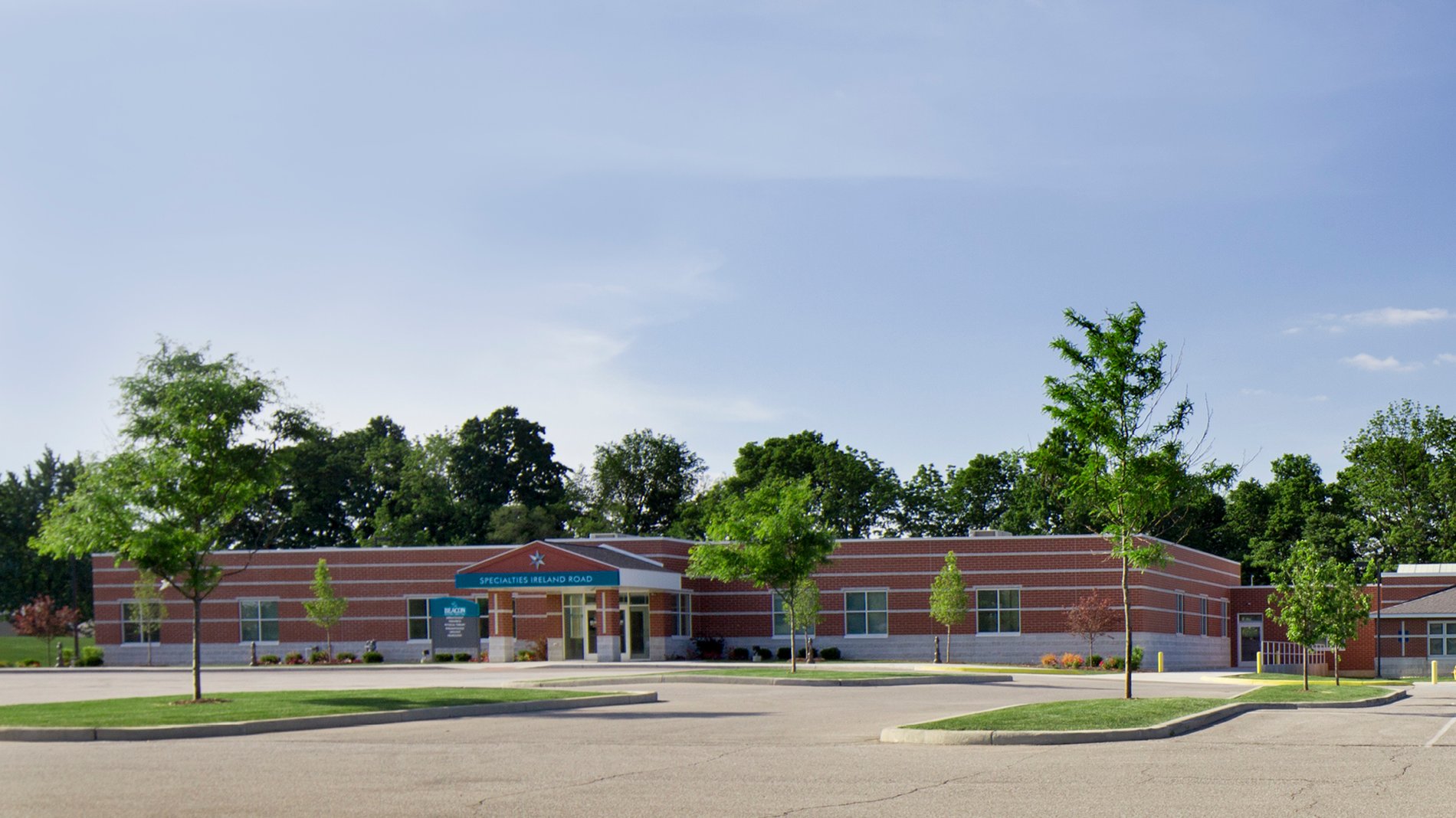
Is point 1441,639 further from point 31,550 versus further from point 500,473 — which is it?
point 31,550

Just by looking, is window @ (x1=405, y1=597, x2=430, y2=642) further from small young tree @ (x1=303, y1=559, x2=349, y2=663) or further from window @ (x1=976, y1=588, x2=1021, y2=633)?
window @ (x1=976, y1=588, x2=1021, y2=633)

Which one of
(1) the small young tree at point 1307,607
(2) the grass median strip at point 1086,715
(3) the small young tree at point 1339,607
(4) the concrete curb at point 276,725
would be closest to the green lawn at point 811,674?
(1) the small young tree at point 1307,607

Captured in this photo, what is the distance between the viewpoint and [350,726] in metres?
21.2

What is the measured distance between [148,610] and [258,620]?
4606 millimetres

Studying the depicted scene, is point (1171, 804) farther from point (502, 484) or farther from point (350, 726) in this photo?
point (502, 484)

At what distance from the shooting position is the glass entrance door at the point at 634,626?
5462cm

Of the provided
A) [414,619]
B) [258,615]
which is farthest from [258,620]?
[414,619]

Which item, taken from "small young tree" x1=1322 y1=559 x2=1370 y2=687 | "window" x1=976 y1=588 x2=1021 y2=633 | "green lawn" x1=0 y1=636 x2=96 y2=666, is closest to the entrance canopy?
"window" x1=976 y1=588 x2=1021 y2=633

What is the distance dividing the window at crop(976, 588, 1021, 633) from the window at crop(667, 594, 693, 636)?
39.2 ft

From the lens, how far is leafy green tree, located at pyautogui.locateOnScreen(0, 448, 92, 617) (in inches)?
3718

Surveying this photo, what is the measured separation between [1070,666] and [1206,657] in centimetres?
1672

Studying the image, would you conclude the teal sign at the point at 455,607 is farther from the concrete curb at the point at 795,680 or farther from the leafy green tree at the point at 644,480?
the leafy green tree at the point at 644,480

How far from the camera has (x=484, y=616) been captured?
195 ft

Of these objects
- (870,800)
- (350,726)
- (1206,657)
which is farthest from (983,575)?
(870,800)
